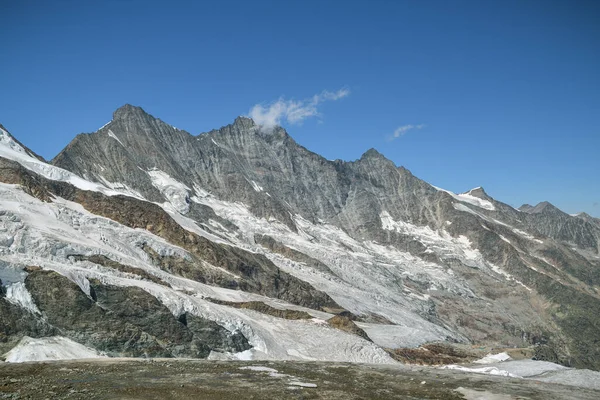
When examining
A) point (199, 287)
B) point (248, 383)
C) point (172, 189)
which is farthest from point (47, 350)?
point (172, 189)

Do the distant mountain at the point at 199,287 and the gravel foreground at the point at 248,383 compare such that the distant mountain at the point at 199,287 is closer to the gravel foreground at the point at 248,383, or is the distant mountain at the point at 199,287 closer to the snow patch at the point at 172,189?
the snow patch at the point at 172,189

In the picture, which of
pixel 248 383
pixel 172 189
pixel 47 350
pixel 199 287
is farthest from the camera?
pixel 172 189

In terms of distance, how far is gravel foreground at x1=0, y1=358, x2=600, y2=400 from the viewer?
2061 centimetres

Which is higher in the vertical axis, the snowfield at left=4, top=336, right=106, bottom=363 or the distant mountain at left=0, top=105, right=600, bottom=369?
the distant mountain at left=0, top=105, right=600, bottom=369

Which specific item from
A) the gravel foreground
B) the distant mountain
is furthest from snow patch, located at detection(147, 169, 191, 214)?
the gravel foreground

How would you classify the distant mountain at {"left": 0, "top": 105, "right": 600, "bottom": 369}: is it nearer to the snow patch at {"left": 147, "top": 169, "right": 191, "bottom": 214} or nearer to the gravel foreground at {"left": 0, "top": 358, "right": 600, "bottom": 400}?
the snow patch at {"left": 147, "top": 169, "right": 191, "bottom": 214}

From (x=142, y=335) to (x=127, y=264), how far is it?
1100 inches

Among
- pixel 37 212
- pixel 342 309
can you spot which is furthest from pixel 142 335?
pixel 342 309

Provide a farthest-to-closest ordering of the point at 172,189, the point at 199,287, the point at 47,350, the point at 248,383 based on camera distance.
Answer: the point at 172,189 → the point at 199,287 → the point at 47,350 → the point at 248,383

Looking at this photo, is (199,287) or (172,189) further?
(172,189)

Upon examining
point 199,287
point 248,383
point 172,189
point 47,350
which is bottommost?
point 248,383

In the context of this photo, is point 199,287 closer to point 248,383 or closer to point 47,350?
point 47,350

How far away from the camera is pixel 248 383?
75.2 ft

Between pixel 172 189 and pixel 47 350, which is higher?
pixel 172 189
